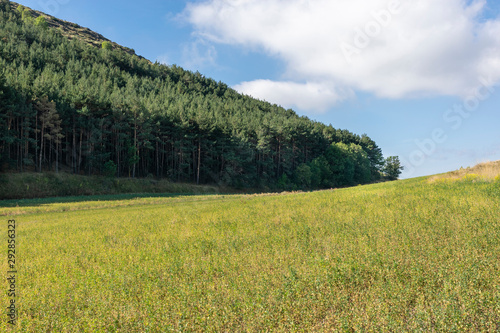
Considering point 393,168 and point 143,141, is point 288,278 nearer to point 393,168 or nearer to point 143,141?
point 143,141

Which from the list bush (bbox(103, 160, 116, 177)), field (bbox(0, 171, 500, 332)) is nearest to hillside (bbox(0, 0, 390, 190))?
bush (bbox(103, 160, 116, 177))

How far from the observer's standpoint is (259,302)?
5.30 meters

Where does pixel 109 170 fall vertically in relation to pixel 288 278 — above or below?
above

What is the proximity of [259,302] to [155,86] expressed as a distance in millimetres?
145710

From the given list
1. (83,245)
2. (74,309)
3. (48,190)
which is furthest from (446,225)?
(48,190)

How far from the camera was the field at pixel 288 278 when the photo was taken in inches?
184

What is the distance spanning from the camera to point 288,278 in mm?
5902

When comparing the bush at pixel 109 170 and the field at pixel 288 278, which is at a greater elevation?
the bush at pixel 109 170

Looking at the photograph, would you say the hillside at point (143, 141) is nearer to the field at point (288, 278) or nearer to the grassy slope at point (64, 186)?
the grassy slope at point (64, 186)

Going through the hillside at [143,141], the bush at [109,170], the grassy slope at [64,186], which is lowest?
the grassy slope at [64,186]

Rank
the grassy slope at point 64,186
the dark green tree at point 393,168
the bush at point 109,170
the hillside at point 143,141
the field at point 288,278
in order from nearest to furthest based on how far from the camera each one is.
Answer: the field at point 288,278, the grassy slope at point 64,186, the hillside at point 143,141, the bush at point 109,170, the dark green tree at point 393,168

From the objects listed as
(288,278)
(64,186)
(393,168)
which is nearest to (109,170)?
(64,186)

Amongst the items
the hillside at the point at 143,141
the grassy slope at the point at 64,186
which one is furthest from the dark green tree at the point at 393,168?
the grassy slope at the point at 64,186

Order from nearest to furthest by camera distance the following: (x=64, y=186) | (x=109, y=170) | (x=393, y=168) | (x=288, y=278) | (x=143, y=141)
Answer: (x=288, y=278) → (x=64, y=186) → (x=109, y=170) → (x=143, y=141) → (x=393, y=168)
